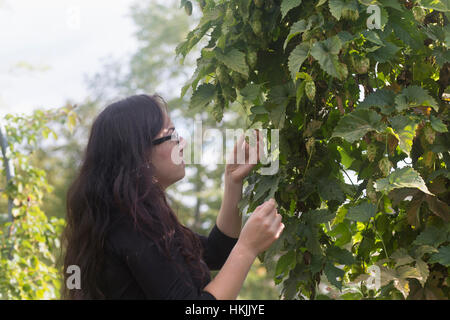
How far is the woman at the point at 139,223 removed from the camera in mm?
1264

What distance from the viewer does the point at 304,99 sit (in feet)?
4.94

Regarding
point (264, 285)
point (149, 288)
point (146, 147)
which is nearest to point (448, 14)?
point (146, 147)

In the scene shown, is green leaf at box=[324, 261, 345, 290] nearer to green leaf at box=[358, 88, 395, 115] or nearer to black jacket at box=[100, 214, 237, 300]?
black jacket at box=[100, 214, 237, 300]

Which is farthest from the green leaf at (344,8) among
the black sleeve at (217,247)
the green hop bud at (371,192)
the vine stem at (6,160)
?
the vine stem at (6,160)

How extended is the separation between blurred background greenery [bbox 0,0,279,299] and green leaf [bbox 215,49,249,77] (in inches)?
490

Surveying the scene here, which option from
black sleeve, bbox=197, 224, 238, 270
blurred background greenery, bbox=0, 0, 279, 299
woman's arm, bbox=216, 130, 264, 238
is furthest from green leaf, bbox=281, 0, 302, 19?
blurred background greenery, bbox=0, 0, 279, 299

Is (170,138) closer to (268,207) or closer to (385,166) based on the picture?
(268,207)

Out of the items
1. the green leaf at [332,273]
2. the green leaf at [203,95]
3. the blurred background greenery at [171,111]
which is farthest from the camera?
the blurred background greenery at [171,111]

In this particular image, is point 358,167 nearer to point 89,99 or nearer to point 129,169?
point 129,169

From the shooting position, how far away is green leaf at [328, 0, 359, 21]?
1174mm

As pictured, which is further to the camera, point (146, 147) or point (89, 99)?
point (89, 99)

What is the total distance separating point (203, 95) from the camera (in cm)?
148

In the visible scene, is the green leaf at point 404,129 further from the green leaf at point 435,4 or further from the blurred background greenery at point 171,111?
the blurred background greenery at point 171,111
